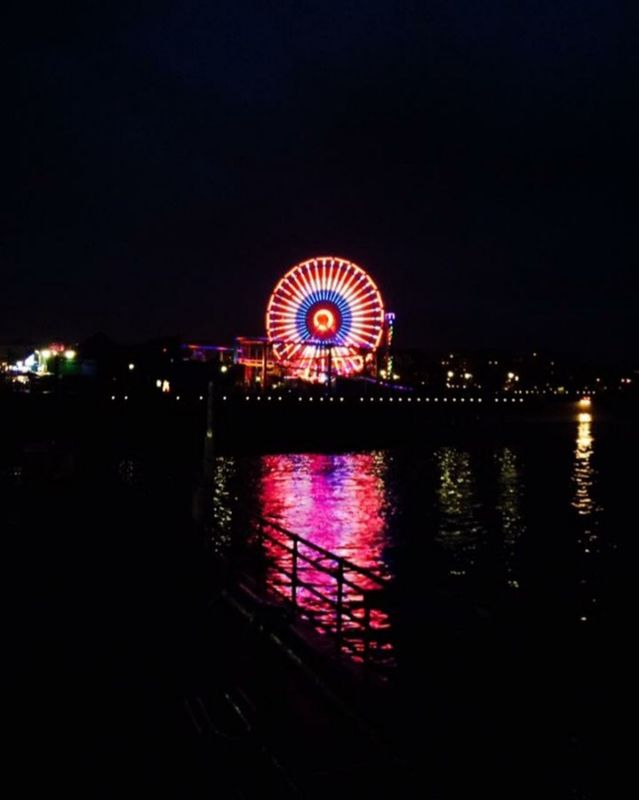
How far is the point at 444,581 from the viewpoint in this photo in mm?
23047

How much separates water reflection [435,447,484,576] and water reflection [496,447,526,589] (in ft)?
3.47

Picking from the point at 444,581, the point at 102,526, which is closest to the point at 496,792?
the point at 102,526

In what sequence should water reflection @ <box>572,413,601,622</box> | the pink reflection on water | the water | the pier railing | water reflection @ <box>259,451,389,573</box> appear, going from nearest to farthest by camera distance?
1. the pier railing
2. the pink reflection on water
3. the water
4. water reflection @ <box>572,413,601,622</box>
5. water reflection @ <box>259,451,389,573</box>

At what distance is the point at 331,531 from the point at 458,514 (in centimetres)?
781

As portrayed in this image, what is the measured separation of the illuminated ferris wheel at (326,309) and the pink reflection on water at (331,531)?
26.4m

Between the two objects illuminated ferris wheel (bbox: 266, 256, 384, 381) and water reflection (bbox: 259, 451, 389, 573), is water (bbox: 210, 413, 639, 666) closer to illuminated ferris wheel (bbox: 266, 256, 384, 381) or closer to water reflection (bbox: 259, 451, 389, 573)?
water reflection (bbox: 259, 451, 389, 573)

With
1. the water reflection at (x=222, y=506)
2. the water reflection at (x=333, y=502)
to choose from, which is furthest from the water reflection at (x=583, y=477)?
the water reflection at (x=222, y=506)

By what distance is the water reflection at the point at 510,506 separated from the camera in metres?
26.7

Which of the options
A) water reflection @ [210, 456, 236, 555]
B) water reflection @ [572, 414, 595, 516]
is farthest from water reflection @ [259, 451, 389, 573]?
water reflection @ [572, 414, 595, 516]

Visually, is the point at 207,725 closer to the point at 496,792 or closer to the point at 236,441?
the point at 496,792

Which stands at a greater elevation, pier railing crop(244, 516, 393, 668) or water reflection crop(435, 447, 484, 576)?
pier railing crop(244, 516, 393, 668)

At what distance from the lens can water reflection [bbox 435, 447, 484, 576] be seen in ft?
89.8

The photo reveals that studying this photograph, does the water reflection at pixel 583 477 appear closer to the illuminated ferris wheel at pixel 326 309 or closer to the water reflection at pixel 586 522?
the water reflection at pixel 586 522

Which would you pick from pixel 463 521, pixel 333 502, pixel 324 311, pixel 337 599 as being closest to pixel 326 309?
pixel 324 311
